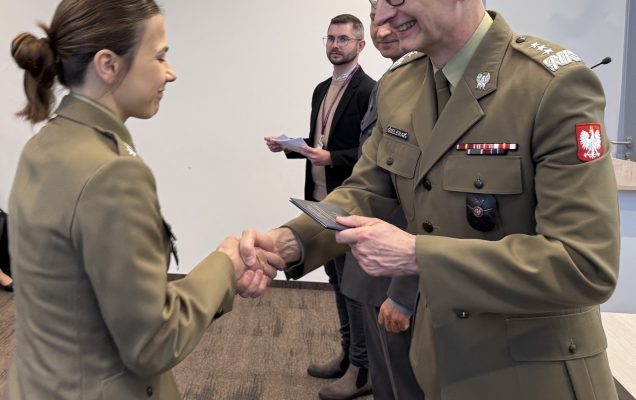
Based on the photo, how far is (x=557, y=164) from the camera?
1.10 m

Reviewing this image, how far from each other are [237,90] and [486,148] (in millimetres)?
3389

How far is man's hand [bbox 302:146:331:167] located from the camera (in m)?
3.06

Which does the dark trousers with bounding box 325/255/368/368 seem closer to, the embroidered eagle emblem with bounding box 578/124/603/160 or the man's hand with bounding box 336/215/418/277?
the man's hand with bounding box 336/215/418/277

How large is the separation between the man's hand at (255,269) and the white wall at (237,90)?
2.95 meters

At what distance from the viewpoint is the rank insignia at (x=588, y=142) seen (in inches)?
42.4

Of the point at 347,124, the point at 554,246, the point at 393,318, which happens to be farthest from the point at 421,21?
the point at 347,124

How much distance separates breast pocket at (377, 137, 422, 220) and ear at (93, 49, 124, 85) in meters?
0.59

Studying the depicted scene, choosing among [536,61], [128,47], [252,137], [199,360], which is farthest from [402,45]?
[252,137]

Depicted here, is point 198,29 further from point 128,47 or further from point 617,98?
point 128,47

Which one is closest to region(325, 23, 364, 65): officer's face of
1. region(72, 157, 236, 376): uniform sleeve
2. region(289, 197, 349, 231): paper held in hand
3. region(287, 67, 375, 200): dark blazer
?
region(287, 67, 375, 200): dark blazer

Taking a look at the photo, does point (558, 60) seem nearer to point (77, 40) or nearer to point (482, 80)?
point (482, 80)

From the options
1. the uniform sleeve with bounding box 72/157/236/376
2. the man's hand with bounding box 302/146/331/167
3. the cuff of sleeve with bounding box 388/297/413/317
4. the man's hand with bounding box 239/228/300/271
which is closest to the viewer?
the uniform sleeve with bounding box 72/157/236/376

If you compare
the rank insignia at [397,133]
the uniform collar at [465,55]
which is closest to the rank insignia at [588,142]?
the uniform collar at [465,55]

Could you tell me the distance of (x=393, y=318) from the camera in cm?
174
